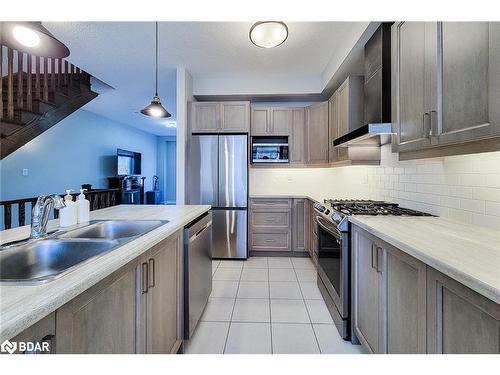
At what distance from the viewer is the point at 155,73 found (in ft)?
13.0

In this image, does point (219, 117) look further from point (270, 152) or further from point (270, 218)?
point (270, 218)

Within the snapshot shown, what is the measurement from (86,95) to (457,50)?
197 inches

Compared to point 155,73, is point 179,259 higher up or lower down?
lower down

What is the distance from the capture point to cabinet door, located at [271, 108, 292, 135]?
4.20 m

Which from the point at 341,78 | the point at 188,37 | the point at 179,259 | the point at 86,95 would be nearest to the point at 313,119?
the point at 341,78

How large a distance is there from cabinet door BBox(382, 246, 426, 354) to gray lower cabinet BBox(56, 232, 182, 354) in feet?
4.08

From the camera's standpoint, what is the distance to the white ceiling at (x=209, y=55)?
2770mm

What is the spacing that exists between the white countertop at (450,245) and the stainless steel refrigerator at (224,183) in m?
2.23

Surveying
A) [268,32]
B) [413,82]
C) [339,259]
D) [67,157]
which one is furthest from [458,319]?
[67,157]

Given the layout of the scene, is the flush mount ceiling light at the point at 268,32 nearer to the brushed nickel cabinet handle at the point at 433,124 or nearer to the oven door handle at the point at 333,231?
the brushed nickel cabinet handle at the point at 433,124

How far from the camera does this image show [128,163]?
24.5ft
